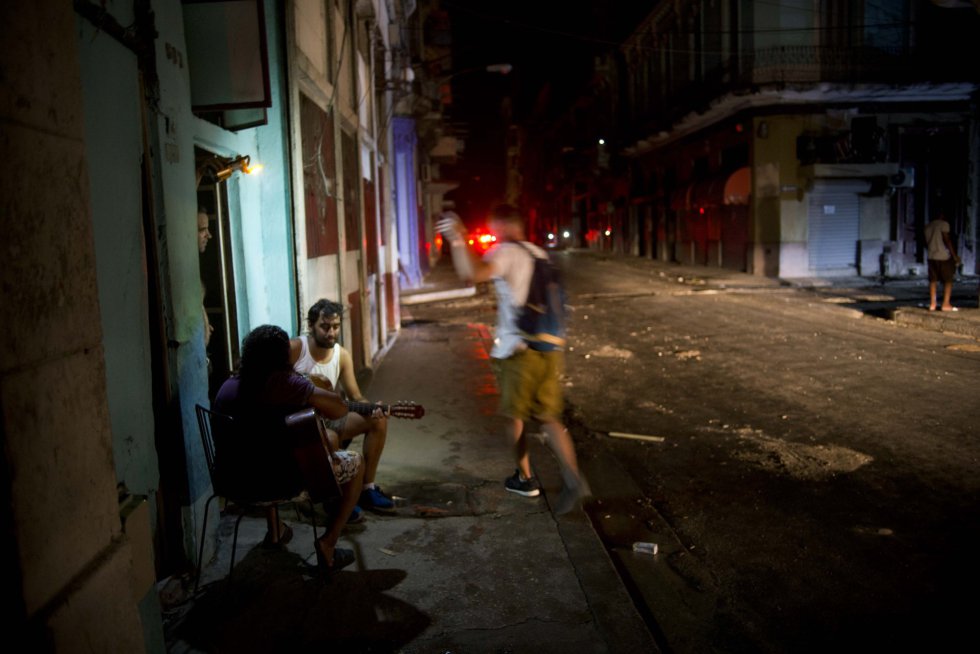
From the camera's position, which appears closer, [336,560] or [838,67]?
[336,560]

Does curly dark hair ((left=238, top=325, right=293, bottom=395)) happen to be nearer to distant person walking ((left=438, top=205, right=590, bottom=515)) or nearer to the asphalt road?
distant person walking ((left=438, top=205, right=590, bottom=515))

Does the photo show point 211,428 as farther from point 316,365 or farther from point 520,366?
point 520,366

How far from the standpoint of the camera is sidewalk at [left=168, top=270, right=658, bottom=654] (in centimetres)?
346

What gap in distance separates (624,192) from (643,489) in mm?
41982

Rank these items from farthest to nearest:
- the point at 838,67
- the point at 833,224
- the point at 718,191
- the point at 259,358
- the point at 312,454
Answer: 1. the point at 718,191
2. the point at 833,224
3. the point at 838,67
4. the point at 259,358
5. the point at 312,454

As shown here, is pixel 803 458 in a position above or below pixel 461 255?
below

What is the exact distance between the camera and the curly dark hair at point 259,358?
390cm

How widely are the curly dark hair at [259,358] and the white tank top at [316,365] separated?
3.79 feet

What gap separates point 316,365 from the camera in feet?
17.2

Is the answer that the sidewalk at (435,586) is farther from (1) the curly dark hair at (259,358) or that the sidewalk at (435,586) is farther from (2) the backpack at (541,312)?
(2) the backpack at (541,312)

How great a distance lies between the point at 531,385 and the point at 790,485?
207 cm

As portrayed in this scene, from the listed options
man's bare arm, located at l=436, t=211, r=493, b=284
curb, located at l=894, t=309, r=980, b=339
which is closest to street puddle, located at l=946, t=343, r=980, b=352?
curb, located at l=894, t=309, r=980, b=339

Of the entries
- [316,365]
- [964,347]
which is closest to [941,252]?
[964,347]

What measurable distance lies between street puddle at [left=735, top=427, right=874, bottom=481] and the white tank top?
340 cm
